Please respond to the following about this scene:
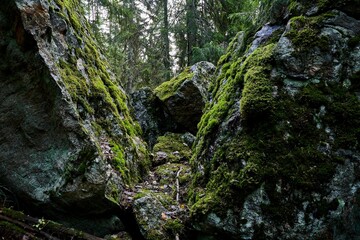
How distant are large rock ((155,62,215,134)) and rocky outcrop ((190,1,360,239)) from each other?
4.07 metres

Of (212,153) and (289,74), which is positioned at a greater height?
(289,74)

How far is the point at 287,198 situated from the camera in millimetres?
3289

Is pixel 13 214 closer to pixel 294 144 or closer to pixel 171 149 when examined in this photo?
pixel 294 144

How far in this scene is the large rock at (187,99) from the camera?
27.8ft

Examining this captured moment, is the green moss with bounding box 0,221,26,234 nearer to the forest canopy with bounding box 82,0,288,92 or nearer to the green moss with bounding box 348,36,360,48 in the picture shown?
the green moss with bounding box 348,36,360,48

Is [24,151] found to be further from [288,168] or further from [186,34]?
[186,34]

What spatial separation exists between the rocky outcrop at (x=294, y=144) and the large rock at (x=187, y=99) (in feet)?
13.4

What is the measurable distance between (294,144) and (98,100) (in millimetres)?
3609

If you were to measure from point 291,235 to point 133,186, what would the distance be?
9.22 ft

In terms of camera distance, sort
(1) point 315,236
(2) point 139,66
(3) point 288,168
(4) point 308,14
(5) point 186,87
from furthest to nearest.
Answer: (2) point 139,66
(5) point 186,87
(4) point 308,14
(3) point 288,168
(1) point 315,236

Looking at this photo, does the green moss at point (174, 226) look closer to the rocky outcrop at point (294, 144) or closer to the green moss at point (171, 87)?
the rocky outcrop at point (294, 144)

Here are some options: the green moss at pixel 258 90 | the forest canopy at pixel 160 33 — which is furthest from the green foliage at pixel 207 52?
the green moss at pixel 258 90

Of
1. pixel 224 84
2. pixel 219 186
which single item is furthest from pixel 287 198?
pixel 224 84

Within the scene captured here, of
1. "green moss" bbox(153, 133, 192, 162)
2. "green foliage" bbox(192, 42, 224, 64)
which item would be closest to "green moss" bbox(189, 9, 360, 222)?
"green moss" bbox(153, 133, 192, 162)
